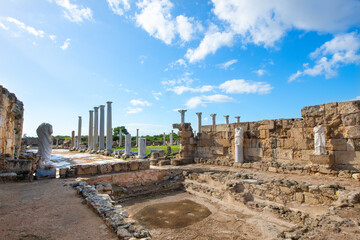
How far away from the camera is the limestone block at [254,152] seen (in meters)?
10.7

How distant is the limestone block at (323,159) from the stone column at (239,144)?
11.6ft

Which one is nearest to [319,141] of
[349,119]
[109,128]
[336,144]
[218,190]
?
[336,144]

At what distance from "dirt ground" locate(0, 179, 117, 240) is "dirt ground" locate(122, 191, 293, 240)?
2.25m

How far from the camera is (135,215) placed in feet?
22.3

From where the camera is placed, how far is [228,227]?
18.7 ft

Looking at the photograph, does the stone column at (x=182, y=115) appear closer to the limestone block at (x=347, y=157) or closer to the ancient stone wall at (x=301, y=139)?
the ancient stone wall at (x=301, y=139)

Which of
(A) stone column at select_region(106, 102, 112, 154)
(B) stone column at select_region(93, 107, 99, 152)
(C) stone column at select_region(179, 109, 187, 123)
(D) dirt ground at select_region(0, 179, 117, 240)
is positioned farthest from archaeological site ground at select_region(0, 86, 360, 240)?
(B) stone column at select_region(93, 107, 99, 152)

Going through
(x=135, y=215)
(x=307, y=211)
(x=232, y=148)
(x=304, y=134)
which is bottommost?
(x=135, y=215)

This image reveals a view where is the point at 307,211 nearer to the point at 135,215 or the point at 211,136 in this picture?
the point at 135,215

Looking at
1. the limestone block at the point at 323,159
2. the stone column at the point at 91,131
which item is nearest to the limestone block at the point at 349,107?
the limestone block at the point at 323,159

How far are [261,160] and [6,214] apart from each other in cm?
1038

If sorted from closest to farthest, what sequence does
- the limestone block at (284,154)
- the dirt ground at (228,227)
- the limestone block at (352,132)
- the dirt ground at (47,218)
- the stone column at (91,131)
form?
the dirt ground at (47,218)
the dirt ground at (228,227)
the limestone block at (352,132)
the limestone block at (284,154)
the stone column at (91,131)

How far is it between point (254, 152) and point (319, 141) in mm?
3355

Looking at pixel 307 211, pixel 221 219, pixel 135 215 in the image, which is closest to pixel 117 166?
pixel 135 215
